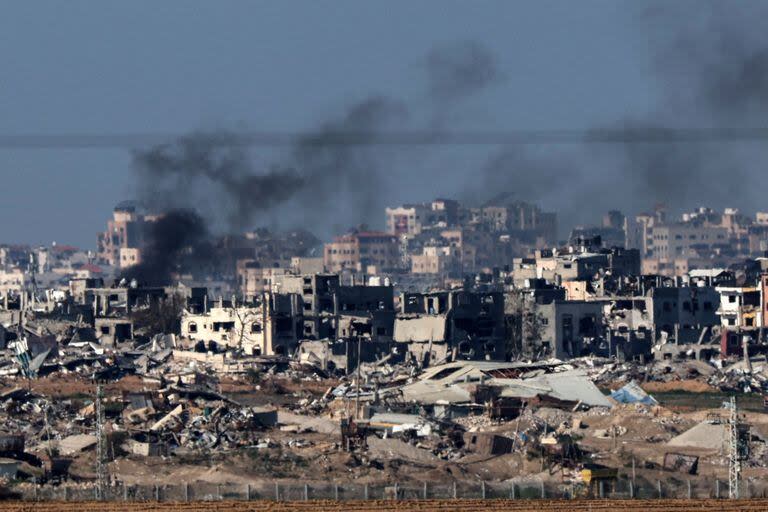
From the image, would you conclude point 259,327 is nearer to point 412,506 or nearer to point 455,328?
point 455,328

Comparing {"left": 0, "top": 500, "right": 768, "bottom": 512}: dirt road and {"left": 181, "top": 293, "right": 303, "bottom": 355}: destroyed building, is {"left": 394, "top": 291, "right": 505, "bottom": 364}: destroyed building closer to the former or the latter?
{"left": 181, "top": 293, "right": 303, "bottom": 355}: destroyed building

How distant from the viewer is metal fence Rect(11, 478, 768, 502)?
103 ft

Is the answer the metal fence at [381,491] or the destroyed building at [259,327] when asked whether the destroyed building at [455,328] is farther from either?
the metal fence at [381,491]

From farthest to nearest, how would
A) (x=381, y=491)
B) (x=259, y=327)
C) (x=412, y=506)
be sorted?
(x=259, y=327) → (x=381, y=491) → (x=412, y=506)

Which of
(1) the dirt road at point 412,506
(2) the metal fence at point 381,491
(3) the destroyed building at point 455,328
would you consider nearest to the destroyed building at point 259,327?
(3) the destroyed building at point 455,328

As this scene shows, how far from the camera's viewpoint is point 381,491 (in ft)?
105

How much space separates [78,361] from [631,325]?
21.0 m

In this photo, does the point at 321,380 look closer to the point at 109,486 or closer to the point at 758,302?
the point at 758,302

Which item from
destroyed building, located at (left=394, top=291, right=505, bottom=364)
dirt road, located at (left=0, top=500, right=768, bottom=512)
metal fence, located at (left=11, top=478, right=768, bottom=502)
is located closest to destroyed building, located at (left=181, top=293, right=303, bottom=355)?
destroyed building, located at (left=394, top=291, right=505, bottom=364)

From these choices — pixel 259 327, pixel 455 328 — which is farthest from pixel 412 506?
pixel 259 327

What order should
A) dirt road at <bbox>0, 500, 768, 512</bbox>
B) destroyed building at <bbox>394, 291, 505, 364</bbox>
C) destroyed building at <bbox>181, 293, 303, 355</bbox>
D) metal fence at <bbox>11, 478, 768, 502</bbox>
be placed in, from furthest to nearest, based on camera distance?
destroyed building at <bbox>181, 293, 303, 355</bbox>
destroyed building at <bbox>394, 291, 505, 364</bbox>
metal fence at <bbox>11, 478, 768, 502</bbox>
dirt road at <bbox>0, 500, 768, 512</bbox>

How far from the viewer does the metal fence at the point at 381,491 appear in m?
31.5

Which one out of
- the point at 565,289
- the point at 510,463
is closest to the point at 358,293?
the point at 565,289

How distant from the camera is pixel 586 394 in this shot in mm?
49656
